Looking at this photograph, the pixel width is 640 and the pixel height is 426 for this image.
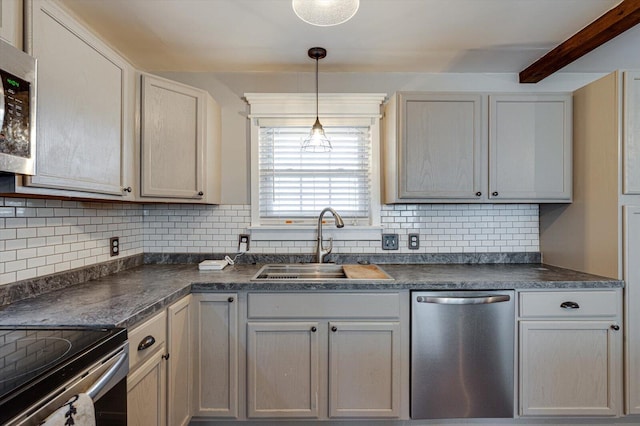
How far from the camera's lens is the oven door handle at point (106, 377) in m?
0.94

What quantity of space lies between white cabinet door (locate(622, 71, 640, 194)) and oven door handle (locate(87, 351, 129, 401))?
8.28 ft

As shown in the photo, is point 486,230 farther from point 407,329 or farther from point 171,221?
point 171,221

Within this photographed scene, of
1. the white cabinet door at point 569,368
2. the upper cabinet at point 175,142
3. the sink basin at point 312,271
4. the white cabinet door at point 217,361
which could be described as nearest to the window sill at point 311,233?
the sink basin at point 312,271

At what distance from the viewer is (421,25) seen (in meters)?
1.85

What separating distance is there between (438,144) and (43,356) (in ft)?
7.01

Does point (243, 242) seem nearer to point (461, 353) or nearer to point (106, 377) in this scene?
point (106, 377)

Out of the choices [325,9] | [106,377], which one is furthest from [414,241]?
[106,377]

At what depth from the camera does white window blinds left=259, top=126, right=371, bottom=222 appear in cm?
245

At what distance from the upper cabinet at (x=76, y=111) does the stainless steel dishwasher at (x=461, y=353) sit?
1.73 m

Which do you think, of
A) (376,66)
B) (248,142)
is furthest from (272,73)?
(376,66)

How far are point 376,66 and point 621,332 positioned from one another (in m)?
2.20

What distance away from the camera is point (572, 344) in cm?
179

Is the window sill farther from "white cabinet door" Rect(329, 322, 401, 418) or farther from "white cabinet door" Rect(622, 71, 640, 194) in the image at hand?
"white cabinet door" Rect(622, 71, 640, 194)

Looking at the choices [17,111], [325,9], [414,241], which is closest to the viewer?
[17,111]
